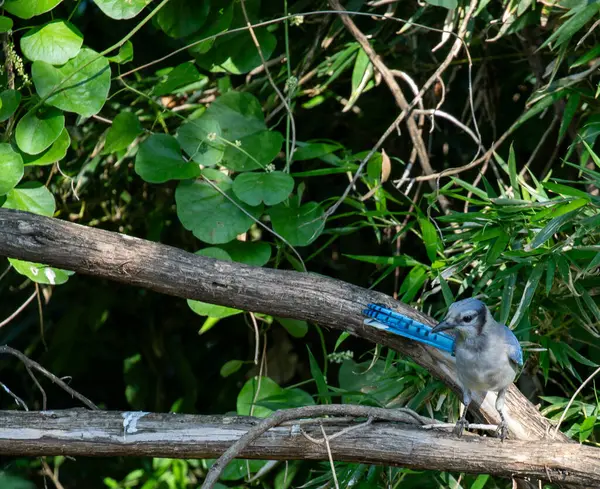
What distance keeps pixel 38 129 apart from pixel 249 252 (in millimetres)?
608

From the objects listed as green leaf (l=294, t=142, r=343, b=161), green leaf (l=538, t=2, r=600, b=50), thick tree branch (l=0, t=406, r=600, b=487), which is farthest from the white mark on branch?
green leaf (l=538, t=2, r=600, b=50)

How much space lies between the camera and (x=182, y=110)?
2.78m

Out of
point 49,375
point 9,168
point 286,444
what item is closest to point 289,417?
point 286,444

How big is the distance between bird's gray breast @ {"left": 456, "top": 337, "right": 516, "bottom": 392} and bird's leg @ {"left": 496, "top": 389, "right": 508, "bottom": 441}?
0.04 meters

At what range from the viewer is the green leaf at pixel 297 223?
2273 mm

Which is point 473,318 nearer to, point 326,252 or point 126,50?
point 126,50

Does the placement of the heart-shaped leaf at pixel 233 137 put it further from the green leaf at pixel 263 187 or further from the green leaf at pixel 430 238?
the green leaf at pixel 430 238

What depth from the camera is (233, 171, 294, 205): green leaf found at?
7.30 ft

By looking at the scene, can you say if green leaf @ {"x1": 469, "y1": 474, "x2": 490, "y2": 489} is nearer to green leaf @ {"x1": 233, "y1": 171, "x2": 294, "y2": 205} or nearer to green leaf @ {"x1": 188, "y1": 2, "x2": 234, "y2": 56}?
green leaf @ {"x1": 233, "y1": 171, "x2": 294, "y2": 205}

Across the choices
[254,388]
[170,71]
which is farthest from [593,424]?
[170,71]

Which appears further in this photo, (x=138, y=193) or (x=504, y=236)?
(x=138, y=193)

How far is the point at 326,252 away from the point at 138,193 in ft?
2.25

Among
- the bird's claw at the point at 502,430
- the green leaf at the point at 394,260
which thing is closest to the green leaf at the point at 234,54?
the green leaf at the point at 394,260

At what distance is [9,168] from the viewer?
2117mm
